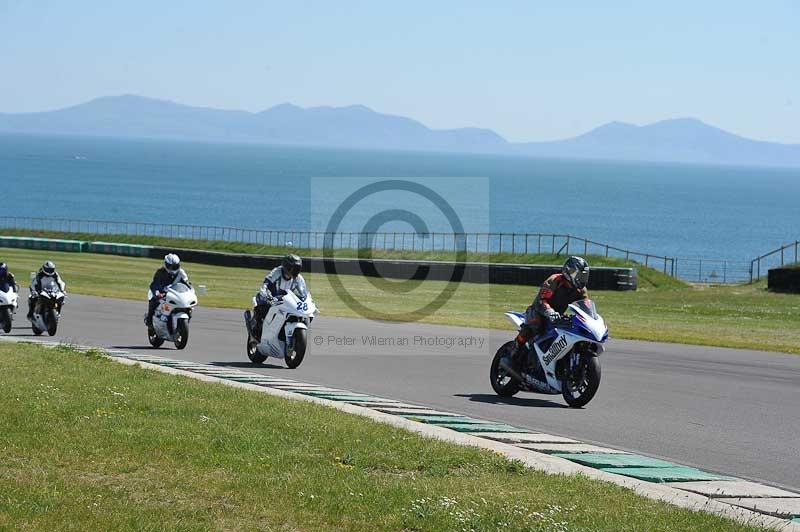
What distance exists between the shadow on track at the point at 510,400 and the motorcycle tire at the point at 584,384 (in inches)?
7.2

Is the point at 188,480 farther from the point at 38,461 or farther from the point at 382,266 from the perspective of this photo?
the point at 382,266

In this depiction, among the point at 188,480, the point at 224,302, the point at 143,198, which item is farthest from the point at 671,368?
the point at 143,198

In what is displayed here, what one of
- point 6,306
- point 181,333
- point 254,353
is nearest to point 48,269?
point 6,306

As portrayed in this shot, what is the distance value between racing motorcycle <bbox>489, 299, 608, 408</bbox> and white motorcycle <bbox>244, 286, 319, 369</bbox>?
13.2 feet

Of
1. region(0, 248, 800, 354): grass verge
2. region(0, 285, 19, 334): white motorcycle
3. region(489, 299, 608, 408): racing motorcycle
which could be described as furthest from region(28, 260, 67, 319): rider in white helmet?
region(489, 299, 608, 408): racing motorcycle

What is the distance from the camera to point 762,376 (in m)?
19.5

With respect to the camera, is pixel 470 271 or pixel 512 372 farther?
pixel 470 271

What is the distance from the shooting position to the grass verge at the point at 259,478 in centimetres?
791

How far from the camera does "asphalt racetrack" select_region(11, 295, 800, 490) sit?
12672mm

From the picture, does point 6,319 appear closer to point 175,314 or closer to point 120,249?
point 175,314

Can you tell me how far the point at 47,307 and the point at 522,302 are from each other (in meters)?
19.5

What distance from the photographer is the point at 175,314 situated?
22.8 metres

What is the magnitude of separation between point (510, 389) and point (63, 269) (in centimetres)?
4209

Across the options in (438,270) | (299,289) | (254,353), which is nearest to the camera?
(299,289)
